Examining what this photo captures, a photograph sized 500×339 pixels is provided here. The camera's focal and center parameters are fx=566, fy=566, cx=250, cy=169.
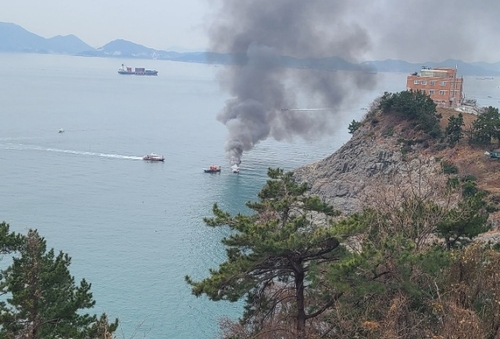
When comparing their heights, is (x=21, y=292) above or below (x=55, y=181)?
above

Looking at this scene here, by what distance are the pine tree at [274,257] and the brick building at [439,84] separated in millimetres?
34730

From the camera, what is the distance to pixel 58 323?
26.5 ft

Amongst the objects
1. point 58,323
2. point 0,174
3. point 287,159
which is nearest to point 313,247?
point 58,323

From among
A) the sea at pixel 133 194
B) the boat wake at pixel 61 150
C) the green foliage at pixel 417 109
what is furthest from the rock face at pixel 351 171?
the boat wake at pixel 61 150

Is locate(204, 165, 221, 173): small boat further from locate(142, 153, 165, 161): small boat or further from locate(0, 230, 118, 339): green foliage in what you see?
locate(0, 230, 118, 339): green foliage

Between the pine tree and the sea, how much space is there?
5.59 feet

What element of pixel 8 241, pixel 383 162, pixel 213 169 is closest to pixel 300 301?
pixel 8 241

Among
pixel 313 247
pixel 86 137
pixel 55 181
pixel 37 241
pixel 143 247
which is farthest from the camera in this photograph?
pixel 86 137

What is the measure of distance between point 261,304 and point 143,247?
1684 cm

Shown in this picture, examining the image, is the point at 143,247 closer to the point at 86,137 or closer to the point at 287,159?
the point at 287,159

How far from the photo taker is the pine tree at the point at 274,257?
746 cm

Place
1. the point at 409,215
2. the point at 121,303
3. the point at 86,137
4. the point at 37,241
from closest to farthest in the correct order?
1. the point at 37,241
2. the point at 409,215
3. the point at 121,303
4. the point at 86,137

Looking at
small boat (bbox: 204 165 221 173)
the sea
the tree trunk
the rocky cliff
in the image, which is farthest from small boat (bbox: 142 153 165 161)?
the tree trunk

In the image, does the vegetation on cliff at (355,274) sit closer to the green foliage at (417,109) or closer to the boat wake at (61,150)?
the green foliage at (417,109)
